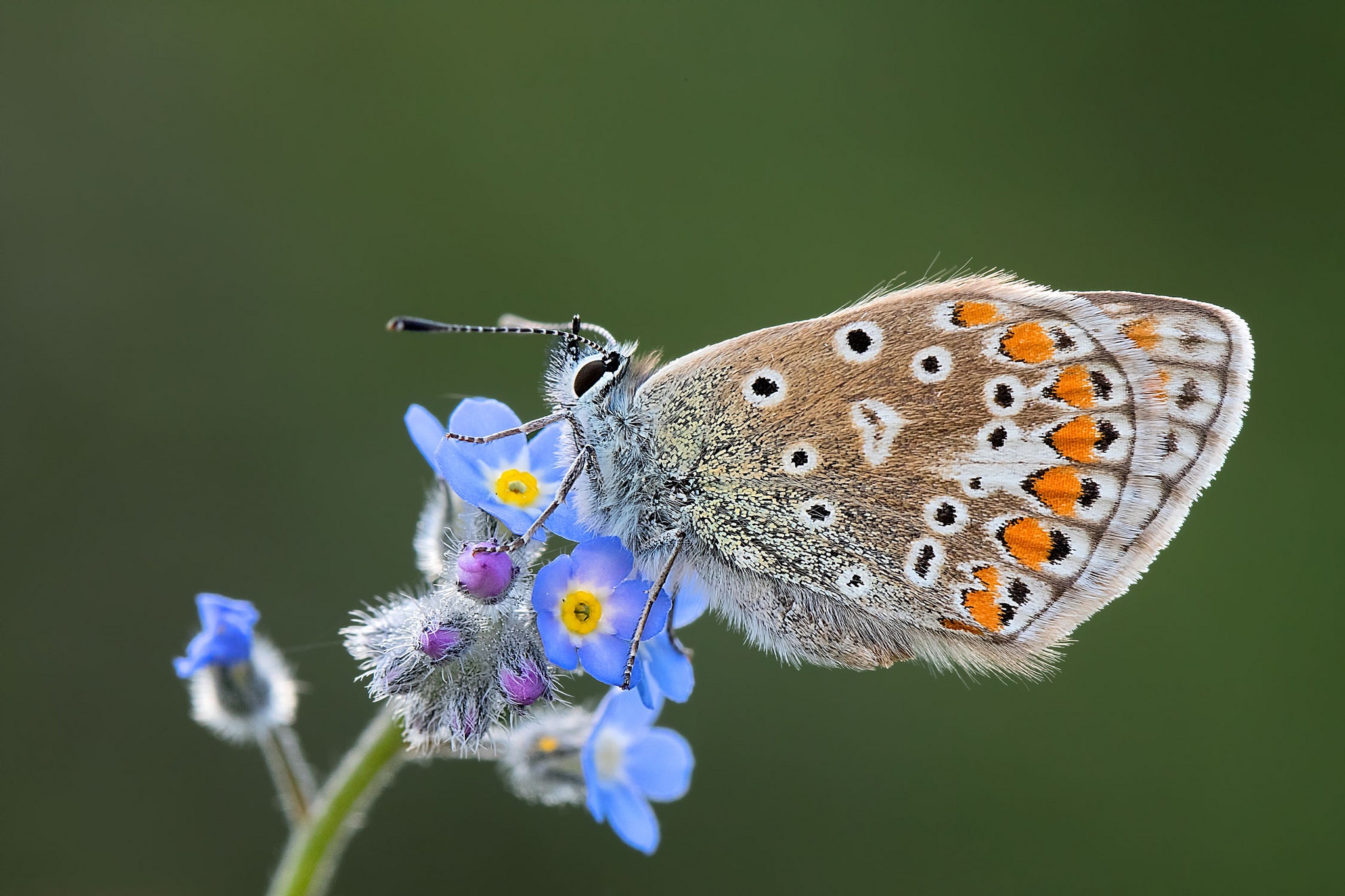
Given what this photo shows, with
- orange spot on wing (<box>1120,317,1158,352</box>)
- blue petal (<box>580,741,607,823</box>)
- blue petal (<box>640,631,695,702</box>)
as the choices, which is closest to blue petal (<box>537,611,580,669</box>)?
blue petal (<box>580,741,607,823</box>)

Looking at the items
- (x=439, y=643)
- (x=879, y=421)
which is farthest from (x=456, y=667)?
(x=879, y=421)

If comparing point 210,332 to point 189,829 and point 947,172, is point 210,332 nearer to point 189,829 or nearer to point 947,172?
point 189,829

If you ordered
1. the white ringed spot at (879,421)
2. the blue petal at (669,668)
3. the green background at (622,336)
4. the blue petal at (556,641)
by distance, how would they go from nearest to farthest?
the blue petal at (556,641) → the blue petal at (669,668) → the white ringed spot at (879,421) → the green background at (622,336)

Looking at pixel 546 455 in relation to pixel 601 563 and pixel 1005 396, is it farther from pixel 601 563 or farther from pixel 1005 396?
pixel 1005 396

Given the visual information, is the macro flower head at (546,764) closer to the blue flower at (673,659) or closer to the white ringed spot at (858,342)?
the blue flower at (673,659)

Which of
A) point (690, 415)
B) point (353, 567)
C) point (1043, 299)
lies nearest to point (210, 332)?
point (353, 567)

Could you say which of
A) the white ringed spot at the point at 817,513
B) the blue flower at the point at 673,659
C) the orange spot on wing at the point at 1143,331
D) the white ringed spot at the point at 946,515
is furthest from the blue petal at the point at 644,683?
the orange spot on wing at the point at 1143,331
